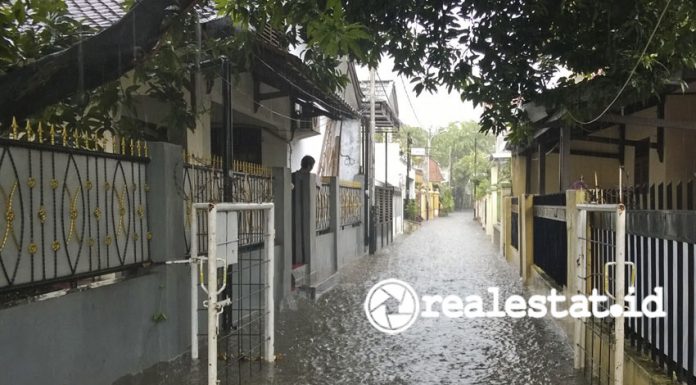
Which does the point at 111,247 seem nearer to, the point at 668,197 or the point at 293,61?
the point at 293,61

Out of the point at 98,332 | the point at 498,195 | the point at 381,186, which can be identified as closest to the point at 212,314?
the point at 98,332

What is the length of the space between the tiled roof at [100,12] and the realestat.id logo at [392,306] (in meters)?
4.22

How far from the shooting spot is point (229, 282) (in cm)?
589

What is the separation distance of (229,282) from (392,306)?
10.8 feet

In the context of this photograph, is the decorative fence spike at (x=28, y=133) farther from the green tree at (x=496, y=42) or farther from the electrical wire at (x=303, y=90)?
the electrical wire at (x=303, y=90)

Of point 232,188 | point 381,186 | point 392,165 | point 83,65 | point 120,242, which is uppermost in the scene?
point 392,165

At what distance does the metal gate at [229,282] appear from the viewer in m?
3.88

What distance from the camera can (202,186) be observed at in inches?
251

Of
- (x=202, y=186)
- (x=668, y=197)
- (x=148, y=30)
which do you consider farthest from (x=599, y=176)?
(x=148, y=30)

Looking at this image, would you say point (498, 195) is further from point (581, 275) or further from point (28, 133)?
point (28, 133)

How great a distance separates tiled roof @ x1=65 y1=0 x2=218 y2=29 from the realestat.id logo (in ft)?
13.8

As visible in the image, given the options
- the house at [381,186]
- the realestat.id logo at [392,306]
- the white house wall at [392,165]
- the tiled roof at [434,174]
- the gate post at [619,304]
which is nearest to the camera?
the gate post at [619,304]

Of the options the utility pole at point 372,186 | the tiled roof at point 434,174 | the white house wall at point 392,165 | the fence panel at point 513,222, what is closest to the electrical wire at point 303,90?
the fence panel at point 513,222

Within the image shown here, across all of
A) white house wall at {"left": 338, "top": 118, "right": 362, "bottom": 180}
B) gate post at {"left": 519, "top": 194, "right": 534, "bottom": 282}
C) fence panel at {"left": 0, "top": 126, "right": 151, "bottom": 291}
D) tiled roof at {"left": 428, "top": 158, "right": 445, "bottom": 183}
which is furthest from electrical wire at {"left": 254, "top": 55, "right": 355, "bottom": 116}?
tiled roof at {"left": 428, "top": 158, "right": 445, "bottom": 183}
